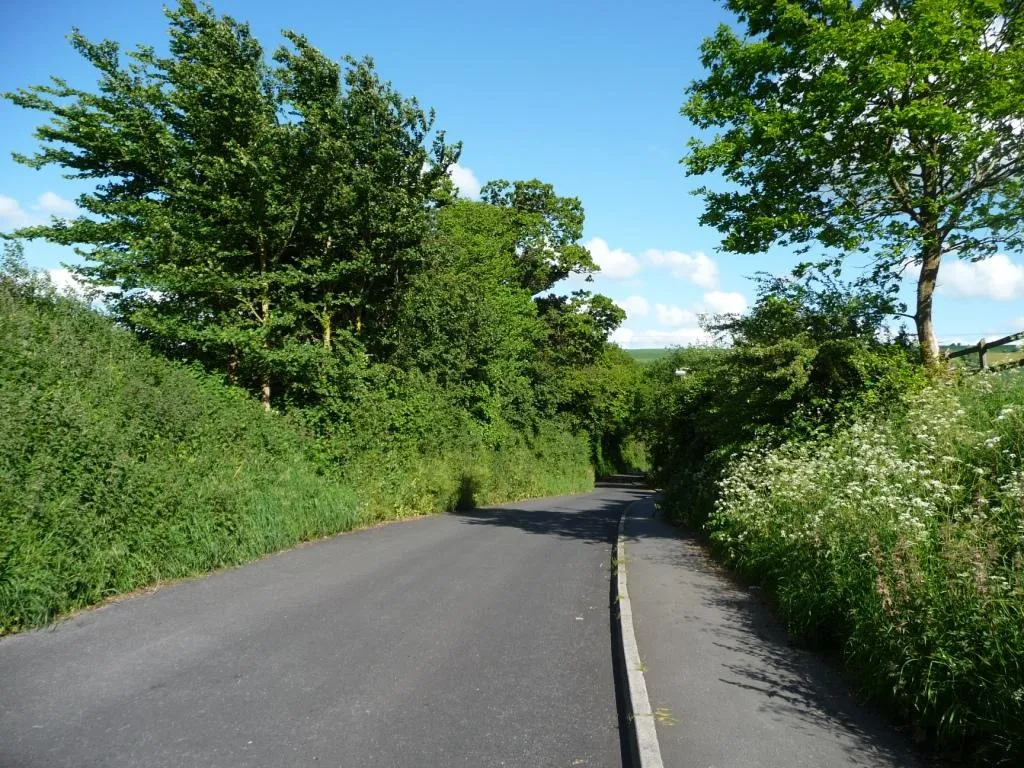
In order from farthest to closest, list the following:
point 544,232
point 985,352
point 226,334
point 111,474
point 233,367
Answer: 1. point 544,232
2. point 233,367
3. point 226,334
4. point 985,352
5. point 111,474

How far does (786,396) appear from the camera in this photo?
11562 millimetres

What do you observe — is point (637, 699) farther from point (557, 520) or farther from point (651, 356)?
point (651, 356)

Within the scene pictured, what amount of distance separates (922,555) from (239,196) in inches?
619

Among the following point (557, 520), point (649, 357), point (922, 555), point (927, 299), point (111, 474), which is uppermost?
point (649, 357)

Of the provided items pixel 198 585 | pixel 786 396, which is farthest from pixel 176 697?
pixel 786 396

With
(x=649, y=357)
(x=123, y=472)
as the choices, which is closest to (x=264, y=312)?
(x=123, y=472)

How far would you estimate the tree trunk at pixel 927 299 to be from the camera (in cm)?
1209

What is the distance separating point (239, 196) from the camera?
642 inches

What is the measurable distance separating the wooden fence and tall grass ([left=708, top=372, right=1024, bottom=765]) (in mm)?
655

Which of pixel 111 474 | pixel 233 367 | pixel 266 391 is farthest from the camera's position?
pixel 266 391

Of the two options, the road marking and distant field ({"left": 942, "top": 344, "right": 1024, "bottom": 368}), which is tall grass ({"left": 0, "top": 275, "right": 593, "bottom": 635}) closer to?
the road marking

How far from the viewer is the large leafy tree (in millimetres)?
15430

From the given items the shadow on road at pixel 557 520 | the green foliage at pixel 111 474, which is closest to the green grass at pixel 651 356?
the shadow on road at pixel 557 520

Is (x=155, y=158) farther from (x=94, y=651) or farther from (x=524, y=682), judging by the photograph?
(x=524, y=682)
